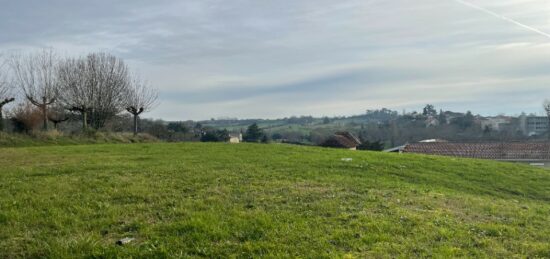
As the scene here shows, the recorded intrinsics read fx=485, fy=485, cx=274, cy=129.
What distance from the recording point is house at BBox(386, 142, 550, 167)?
41938 mm

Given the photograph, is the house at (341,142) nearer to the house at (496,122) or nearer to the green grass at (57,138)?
the green grass at (57,138)

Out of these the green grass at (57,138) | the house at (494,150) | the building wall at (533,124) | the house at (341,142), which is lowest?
the house at (494,150)

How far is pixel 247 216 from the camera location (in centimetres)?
639

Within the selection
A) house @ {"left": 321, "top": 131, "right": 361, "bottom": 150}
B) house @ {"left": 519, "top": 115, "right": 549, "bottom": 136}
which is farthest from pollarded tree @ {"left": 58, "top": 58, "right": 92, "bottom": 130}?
house @ {"left": 519, "top": 115, "right": 549, "bottom": 136}

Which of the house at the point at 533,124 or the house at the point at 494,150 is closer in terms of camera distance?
the house at the point at 494,150

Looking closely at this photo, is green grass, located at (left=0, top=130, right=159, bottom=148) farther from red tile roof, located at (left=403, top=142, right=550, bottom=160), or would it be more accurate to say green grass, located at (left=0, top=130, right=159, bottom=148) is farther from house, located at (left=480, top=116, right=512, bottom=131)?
house, located at (left=480, top=116, right=512, bottom=131)

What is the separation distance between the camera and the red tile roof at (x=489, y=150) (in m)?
42.4

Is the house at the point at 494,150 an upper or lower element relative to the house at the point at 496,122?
lower

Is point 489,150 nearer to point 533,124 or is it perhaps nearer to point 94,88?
point 94,88

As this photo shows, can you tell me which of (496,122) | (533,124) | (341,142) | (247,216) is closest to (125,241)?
(247,216)

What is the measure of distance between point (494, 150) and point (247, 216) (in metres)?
42.7

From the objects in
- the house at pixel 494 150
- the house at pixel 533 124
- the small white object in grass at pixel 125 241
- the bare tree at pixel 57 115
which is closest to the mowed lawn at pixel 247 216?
the small white object in grass at pixel 125 241

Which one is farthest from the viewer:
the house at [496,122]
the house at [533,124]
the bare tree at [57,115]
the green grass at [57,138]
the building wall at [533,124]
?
the house at [496,122]

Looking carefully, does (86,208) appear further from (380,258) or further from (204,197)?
(380,258)
